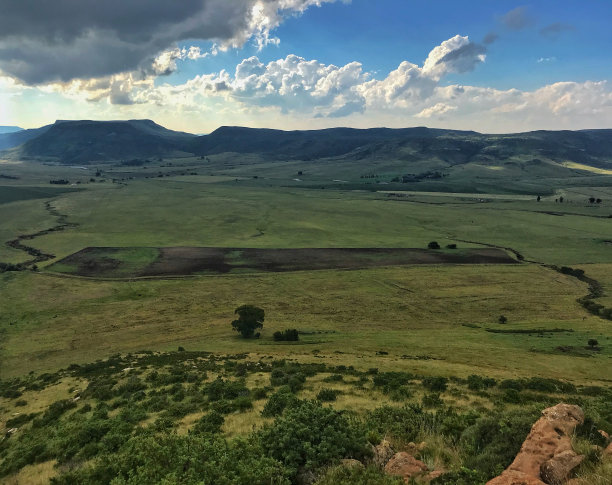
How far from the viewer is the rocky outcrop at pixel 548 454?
1092 centimetres

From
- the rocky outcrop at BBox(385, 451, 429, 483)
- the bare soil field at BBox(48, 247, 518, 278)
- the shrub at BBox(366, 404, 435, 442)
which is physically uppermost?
the rocky outcrop at BBox(385, 451, 429, 483)

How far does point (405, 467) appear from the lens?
13.0 m

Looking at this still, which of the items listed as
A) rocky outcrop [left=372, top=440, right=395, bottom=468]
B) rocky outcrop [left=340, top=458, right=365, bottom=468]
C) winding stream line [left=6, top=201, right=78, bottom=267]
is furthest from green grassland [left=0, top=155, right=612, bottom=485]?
winding stream line [left=6, top=201, right=78, bottom=267]

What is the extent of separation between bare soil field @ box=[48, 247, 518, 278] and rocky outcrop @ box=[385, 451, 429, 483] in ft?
270

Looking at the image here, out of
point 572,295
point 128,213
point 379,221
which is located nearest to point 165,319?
point 572,295

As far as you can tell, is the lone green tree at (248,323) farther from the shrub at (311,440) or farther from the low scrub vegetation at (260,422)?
the shrub at (311,440)

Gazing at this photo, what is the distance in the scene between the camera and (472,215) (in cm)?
18512

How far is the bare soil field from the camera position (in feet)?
312

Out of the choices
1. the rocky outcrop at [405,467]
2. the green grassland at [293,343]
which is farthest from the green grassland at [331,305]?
the rocky outcrop at [405,467]

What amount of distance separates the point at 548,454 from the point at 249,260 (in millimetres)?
95074

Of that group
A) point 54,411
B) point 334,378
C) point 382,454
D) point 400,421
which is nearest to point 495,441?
point 382,454

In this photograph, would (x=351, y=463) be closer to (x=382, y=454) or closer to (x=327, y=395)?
(x=382, y=454)

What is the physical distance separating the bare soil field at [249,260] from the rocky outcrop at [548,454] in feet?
272

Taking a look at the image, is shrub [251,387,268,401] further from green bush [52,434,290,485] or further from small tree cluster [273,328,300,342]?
small tree cluster [273,328,300,342]
